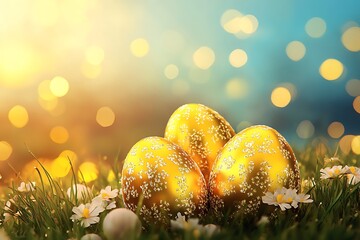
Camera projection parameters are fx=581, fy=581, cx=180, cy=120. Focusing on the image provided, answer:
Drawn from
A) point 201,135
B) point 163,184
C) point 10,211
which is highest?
point 201,135

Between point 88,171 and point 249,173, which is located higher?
point 249,173

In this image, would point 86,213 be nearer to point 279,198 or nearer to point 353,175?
point 279,198

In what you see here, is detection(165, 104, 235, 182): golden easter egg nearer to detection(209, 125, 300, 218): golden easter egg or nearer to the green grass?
detection(209, 125, 300, 218): golden easter egg

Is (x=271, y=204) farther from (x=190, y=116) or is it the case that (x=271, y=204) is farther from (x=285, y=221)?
(x=190, y=116)

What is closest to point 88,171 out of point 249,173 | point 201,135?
point 201,135

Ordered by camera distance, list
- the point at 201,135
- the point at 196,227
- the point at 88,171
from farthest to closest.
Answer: the point at 88,171
the point at 201,135
the point at 196,227

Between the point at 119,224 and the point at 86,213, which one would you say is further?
the point at 86,213

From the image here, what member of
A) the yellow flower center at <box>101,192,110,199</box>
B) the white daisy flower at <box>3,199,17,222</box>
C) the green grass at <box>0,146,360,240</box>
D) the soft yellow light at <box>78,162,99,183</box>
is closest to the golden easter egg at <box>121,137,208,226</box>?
the green grass at <box>0,146,360,240</box>
